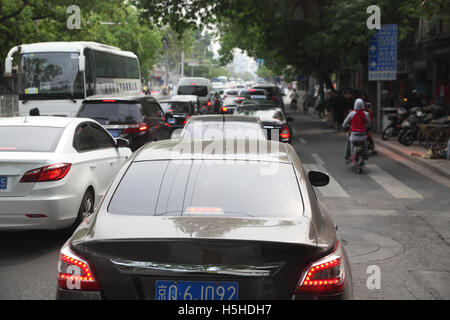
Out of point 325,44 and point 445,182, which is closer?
point 445,182

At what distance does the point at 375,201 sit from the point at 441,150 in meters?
6.36

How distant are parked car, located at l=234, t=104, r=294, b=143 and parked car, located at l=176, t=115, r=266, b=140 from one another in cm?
394

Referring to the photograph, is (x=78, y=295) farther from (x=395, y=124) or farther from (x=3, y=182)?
(x=395, y=124)

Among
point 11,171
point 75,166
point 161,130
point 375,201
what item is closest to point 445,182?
point 375,201

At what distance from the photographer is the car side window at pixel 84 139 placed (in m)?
7.79

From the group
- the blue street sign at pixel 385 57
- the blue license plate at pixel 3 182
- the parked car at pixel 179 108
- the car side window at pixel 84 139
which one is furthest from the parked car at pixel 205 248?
the blue street sign at pixel 385 57

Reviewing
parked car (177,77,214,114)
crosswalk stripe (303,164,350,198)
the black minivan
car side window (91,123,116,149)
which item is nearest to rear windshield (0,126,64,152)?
car side window (91,123,116,149)

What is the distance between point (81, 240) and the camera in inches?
→ 137

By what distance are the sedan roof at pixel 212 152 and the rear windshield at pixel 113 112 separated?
25.6 ft

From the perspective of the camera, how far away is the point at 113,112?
1268 centimetres

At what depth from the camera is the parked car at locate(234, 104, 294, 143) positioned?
15243 mm

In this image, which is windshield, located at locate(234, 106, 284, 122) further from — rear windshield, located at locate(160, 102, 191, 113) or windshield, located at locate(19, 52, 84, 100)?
windshield, located at locate(19, 52, 84, 100)
